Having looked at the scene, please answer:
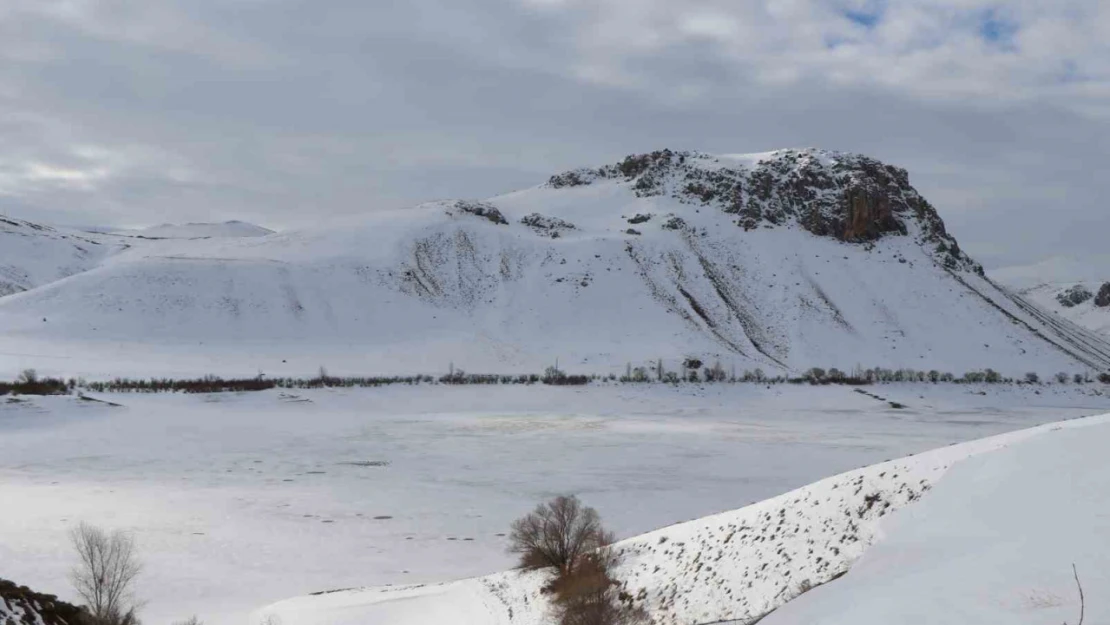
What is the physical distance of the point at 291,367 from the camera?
11200 centimetres

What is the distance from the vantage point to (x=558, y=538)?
30.3m

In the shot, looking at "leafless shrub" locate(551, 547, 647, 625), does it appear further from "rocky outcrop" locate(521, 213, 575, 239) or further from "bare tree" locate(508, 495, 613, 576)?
"rocky outcrop" locate(521, 213, 575, 239)

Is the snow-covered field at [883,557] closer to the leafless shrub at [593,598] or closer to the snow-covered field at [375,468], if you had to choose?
the leafless shrub at [593,598]

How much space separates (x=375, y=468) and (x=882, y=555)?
147 feet

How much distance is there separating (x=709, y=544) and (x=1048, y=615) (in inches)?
641

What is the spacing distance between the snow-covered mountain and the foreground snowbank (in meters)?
86.8

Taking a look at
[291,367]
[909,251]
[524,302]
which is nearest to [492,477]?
[291,367]

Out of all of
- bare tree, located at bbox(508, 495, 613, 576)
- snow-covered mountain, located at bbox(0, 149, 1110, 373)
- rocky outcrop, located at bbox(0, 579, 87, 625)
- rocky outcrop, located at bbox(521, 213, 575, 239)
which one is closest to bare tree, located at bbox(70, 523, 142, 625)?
rocky outcrop, located at bbox(0, 579, 87, 625)

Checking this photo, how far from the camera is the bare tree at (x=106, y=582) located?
2617 cm

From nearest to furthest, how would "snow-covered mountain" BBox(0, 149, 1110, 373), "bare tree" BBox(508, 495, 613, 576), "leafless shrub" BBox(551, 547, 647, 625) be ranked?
"leafless shrub" BBox(551, 547, 647, 625)
"bare tree" BBox(508, 495, 613, 576)
"snow-covered mountain" BBox(0, 149, 1110, 373)

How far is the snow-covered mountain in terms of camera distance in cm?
12950

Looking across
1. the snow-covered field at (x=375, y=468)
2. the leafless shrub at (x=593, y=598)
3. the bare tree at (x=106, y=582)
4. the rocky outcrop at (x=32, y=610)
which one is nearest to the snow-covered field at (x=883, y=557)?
the leafless shrub at (x=593, y=598)

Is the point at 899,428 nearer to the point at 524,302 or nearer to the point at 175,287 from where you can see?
the point at 524,302

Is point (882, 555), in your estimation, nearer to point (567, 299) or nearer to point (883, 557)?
point (883, 557)
